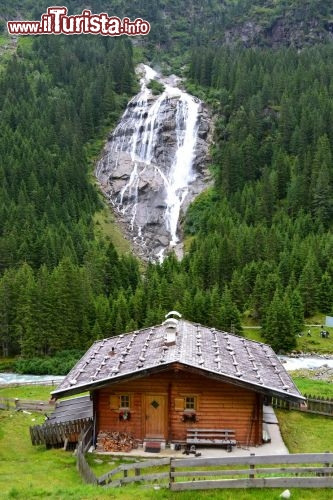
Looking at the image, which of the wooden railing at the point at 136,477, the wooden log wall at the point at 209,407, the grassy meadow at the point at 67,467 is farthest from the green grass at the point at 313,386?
the wooden railing at the point at 136,477

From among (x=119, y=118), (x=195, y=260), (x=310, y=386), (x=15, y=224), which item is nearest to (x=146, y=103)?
(x=119, y=118)

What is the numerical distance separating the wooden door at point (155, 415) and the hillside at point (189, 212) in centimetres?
3840

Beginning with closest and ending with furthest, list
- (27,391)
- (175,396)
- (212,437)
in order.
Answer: (212,437)
(175,396)
(27,391)

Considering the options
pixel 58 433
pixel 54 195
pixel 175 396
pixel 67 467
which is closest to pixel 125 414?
pixel 175 396

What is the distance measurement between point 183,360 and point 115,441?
5.18 m

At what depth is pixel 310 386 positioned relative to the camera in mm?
41031

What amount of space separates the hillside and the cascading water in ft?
15.9

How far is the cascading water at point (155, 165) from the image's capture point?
12562 cm

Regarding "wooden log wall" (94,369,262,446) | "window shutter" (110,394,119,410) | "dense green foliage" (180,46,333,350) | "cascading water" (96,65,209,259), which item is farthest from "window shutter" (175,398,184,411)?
"cascading water" (96,65,209,259)

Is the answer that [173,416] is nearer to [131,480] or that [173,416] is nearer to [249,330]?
[131,480]

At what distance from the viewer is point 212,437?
988 inches

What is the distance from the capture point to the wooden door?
83.8ft

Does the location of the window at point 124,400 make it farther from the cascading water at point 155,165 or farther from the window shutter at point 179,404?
the cascading water at point 155,165

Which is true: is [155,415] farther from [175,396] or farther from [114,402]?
[114,402]
